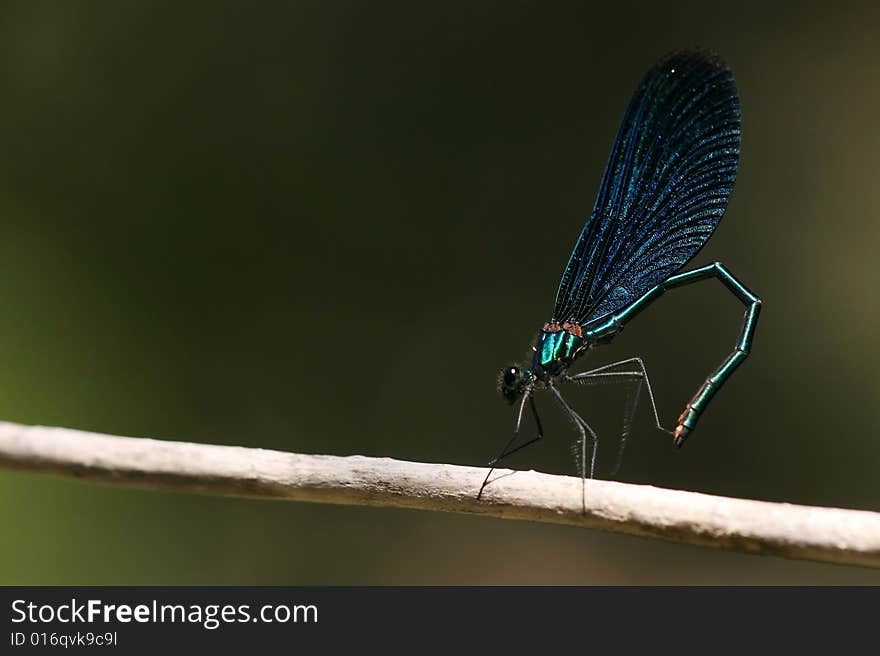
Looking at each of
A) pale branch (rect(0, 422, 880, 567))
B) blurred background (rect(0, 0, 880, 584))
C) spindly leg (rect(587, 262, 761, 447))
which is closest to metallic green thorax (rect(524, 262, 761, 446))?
spindly leg (rect(587, 262, 761, 447))

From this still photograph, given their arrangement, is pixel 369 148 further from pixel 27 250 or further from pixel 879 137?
pixel 879 137

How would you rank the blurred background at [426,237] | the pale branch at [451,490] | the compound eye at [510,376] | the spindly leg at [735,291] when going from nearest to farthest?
the pale branch at [451,490]
the spindly leg at [735,291]
the compound eye at [510,376]
the blurred background at [426,237]

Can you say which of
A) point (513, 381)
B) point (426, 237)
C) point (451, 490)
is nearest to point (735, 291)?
point (513, 381)

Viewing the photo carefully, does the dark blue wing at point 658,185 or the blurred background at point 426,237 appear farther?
the blurred background at point 426,237

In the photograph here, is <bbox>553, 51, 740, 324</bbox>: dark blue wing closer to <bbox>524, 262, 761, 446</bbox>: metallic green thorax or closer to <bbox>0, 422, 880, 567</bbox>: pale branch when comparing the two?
<bbox>524, 262, 761, 446</bbox>: metallic green thorax

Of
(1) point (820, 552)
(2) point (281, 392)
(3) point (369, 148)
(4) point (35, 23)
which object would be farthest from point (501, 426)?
(4) point (35, 23)

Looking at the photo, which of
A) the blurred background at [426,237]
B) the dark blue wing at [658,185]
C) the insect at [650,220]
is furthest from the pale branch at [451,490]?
the blurred background at [426,237]

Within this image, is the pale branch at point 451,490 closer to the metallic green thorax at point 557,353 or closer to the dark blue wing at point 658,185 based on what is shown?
the metallic green thorax at point 557,353

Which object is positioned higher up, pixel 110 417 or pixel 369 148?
pixel 369 148
